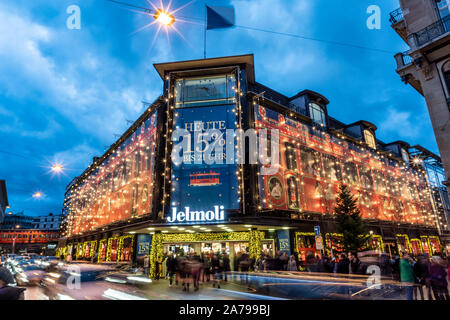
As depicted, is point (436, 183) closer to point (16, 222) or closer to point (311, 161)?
point (311, 161)

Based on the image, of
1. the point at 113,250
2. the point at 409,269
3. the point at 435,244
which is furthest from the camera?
the point at 435,244

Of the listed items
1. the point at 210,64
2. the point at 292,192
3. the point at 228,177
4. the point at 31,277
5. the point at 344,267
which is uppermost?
the point at 210,64

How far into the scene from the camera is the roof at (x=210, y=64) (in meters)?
22.5

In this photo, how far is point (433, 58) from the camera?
15133 mm

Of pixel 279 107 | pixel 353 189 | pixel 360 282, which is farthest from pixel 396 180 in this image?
pixel 360 282

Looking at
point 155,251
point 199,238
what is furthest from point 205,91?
point 155,251

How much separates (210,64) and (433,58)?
53.0 ft

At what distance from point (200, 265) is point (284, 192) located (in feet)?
35.5

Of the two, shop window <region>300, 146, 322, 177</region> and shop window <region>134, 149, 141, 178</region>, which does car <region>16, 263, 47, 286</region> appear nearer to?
shop window <region>134, 149, 141, 178</region>

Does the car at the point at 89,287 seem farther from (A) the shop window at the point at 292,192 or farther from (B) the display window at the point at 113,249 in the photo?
(B) the display window at the point at 113,249

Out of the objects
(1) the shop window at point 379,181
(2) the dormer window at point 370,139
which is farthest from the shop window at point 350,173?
(2) the dormer window at point 370,139

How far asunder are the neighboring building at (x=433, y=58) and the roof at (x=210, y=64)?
37.9 ft
